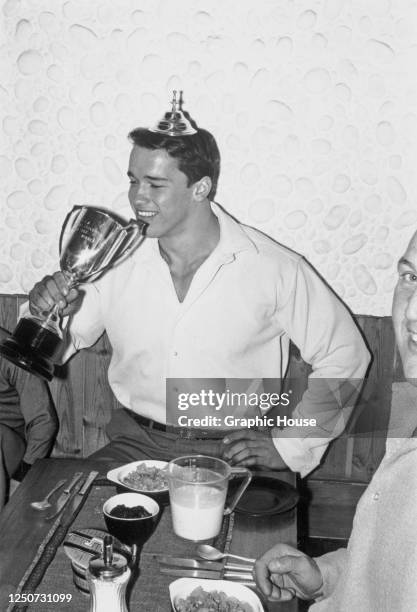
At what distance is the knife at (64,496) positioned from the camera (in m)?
0.71

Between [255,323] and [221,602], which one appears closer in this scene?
[221,602]

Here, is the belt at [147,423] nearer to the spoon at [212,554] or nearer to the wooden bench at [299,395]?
the wooden bench at [299,395]

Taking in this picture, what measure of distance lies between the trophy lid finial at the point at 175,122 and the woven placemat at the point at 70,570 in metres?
0.61

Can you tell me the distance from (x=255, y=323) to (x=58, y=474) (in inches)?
17.6

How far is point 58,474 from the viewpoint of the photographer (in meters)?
0.81

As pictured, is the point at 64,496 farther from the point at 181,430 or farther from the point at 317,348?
the point at 317,348

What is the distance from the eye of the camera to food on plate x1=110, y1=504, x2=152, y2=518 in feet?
2.19

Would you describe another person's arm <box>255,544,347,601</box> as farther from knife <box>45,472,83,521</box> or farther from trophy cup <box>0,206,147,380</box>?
trophy cup <box>0,206,147,380</box>

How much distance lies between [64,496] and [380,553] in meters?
0.35

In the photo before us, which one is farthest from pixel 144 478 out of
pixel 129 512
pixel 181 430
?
pixel 181 430

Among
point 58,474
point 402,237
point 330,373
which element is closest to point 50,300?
point 58,474

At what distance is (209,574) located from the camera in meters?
0.63

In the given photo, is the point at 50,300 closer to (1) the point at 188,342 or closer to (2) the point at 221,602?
(1) the point at 188,342

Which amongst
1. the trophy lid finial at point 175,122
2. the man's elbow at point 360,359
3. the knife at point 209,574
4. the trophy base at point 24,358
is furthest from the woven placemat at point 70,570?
the trophy lid finial at point 175,122
